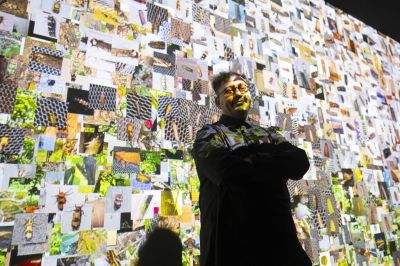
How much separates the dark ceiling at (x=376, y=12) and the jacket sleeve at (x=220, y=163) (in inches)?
94.6

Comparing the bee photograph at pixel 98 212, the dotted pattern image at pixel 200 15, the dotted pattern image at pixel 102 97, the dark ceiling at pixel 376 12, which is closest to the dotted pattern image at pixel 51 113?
the dotted pattern image at pixel 102 97

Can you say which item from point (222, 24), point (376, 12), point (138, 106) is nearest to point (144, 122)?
point (138, 106)

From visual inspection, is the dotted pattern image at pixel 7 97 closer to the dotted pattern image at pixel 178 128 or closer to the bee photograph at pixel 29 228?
the bee photograph at pixel 29 228

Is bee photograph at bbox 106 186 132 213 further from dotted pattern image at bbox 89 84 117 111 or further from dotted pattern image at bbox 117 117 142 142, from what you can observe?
dotted pattern image at bbox 89 84 117 111

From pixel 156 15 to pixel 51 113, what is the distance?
740 millimetres

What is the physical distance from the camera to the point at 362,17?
Result: 9.81 feet

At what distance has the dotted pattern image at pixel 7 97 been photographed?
1062 millimetres

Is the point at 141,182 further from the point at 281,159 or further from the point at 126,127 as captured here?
the point at 281,159

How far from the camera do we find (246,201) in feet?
2.68

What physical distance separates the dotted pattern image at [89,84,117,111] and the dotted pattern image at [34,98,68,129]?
11 centimetres

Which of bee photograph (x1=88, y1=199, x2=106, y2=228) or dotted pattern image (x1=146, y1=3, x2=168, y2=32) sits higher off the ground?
dotted pattern image (x1=146, y1=3, x2=168, y2=32)

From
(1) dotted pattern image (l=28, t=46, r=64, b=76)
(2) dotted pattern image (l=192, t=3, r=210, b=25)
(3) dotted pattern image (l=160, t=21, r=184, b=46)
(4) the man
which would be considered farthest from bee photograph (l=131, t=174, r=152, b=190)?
(2) dotted pattern image (l=192, t=3, r=210, b=25)

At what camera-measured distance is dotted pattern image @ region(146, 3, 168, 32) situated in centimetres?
152

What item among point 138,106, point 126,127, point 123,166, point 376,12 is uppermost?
point 376,12
